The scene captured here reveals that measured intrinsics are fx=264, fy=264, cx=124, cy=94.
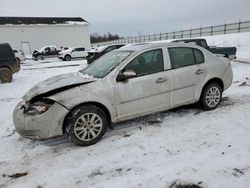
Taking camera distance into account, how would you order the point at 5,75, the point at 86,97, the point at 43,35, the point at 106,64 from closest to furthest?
the point at 86,97 < the point at 106,64 < the point at 5,75 < the point at 43,35

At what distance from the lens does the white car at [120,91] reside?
4445 mm

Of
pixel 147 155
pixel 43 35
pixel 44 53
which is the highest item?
pixel 43 35

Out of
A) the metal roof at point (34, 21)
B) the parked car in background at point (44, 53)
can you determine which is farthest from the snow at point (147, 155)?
the metal roof at point (34, 21)

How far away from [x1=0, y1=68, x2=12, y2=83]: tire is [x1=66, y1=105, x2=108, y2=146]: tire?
31.9 ft

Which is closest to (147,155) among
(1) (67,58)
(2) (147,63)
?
(2) (147,63)

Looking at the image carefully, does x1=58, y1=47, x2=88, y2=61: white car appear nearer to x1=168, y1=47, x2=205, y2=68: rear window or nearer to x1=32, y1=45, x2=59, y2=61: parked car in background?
x1=32, y1=45, x2=59, y2=61: parked car in background

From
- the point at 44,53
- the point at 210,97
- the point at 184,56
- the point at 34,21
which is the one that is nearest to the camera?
the point at 184,56

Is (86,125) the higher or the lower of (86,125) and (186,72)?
the lower

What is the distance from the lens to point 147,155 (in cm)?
419

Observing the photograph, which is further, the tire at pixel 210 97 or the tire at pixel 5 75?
the tire at pixel 5 75

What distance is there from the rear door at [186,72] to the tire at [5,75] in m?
9.90

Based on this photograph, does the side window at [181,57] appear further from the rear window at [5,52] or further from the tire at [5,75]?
the rear window at [5,52]

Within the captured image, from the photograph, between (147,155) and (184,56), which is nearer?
(147,155)

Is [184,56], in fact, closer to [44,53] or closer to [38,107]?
[38,107]
